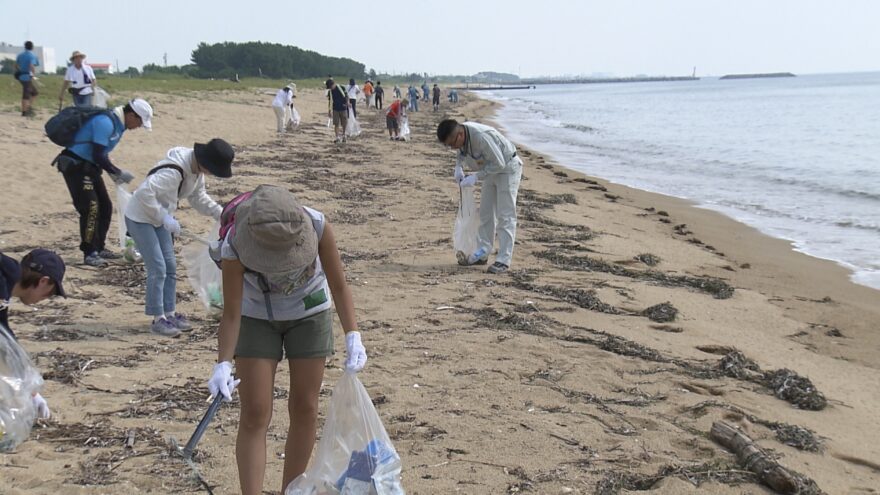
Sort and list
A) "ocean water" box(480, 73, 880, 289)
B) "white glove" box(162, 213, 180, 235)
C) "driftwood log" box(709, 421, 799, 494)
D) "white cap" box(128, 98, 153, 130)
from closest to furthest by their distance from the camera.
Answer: "driftwood log" box(709, 421, 799, 494) < "white glove" box(162, 213, 180, 235) < "white cap" box(128, 98, 153, 130) < "ocean water" box(480, 73, 880, 289)

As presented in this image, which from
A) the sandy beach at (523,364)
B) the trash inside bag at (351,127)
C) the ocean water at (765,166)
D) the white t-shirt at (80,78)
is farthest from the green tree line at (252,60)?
the sandy beach at (523,364)

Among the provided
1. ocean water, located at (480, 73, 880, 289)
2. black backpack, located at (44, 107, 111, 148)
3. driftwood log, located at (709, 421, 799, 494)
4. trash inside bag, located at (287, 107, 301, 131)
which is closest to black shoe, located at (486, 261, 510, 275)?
driftwood log, located at (709, 421, 799, 494)

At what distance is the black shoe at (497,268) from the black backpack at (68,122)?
3.39 m

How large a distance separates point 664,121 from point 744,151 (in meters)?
15.5

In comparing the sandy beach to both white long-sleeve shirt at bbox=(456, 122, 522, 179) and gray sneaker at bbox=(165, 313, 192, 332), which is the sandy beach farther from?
white long-sleeve shirt at bbox=(456, 122, 522, 179)

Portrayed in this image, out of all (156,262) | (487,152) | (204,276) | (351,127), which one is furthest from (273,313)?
(351,127)

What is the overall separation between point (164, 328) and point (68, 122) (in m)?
2.02

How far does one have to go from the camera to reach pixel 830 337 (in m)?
5.82

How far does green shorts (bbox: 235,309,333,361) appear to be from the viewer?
2.78 m

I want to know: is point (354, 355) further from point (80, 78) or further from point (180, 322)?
point (80, 78)

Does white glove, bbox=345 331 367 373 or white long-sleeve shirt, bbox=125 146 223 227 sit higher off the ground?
white long-sleeve shirt, bbox=125 146 223 227

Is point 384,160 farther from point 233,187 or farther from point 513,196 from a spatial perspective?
point 513,196

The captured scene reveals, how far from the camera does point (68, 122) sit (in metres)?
5.86

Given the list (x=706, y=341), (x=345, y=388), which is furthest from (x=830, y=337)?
(x=345, y=388)
